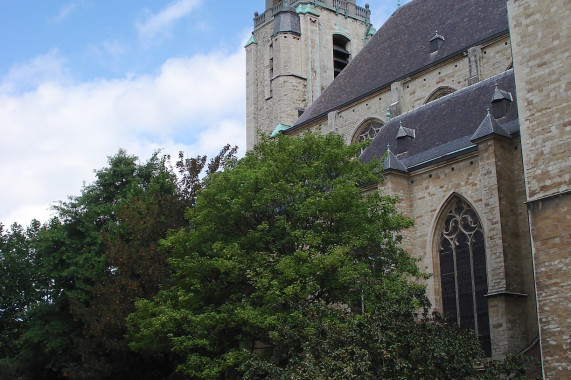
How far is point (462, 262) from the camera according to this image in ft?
64.3

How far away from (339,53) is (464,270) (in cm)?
2151

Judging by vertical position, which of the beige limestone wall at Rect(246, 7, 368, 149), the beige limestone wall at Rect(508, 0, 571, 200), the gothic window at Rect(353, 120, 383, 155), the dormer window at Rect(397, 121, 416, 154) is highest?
the beige limestone wall at Rect(246, 7, 368, 149)

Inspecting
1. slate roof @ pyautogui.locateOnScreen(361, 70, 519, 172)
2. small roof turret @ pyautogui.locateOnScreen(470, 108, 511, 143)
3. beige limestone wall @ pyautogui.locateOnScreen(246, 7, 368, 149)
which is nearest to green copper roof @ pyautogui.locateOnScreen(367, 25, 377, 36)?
beige limestone wall @ pyautogui.locateOnScreen(246, 7, 368, 149)

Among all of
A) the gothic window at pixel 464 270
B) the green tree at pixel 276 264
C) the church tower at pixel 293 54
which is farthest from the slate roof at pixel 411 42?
the green tree at pixel 276 264

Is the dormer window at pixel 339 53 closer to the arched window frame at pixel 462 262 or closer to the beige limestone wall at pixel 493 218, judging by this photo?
the beige limestone wall at pixel 493 218

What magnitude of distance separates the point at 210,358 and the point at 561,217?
300 inches

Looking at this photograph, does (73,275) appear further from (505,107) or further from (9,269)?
(505,107)

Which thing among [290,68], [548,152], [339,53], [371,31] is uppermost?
[371,31]

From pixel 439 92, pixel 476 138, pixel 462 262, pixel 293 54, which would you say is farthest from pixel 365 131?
pixel 476 138

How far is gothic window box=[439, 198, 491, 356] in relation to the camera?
18812 mm

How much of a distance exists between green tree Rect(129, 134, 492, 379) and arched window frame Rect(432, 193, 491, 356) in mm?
2006

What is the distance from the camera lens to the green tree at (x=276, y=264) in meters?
15.1

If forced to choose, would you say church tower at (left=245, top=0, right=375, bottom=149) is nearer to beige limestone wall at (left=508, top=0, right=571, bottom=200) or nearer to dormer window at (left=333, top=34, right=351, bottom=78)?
dormer window at (left=333, top=34, right=351, bottom=78)

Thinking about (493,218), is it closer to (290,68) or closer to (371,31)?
(290,68)
